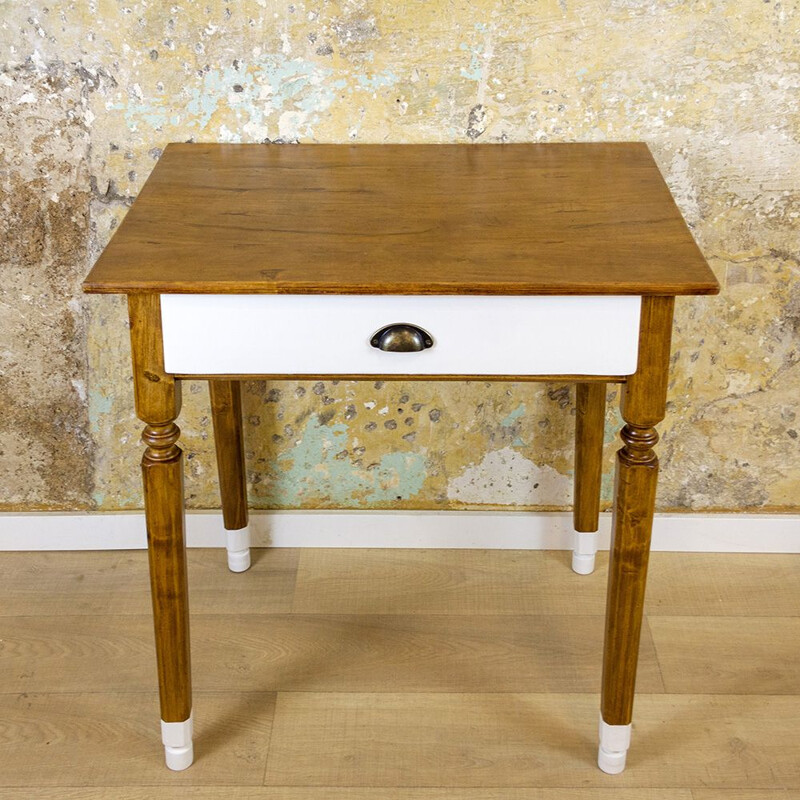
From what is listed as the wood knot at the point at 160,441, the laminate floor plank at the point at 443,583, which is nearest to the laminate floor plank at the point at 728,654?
the laminate floor plank at the point at 443,583

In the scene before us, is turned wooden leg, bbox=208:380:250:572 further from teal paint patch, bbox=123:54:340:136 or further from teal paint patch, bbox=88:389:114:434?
teal paint patch, bbox=123:54:340:136

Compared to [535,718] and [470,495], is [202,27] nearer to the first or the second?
[470,495]

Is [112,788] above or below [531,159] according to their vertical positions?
below

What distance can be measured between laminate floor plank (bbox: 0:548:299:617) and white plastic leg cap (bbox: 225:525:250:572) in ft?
0.05

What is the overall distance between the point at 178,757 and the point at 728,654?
0.97 metres

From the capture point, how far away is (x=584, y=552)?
7.16ft

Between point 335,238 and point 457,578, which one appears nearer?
point 335,238

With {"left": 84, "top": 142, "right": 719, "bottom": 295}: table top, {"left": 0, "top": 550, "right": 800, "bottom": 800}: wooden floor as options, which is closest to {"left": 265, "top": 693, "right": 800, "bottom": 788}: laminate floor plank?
{"left": 0, "top": 550, "right": 800, "bottom": 800}: wooden floor

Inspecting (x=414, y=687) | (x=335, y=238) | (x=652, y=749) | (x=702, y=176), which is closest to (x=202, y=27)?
(x=335, y=238)

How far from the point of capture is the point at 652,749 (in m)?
1.82

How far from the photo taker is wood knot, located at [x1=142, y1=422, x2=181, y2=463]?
153cm

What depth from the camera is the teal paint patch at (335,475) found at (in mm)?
2191

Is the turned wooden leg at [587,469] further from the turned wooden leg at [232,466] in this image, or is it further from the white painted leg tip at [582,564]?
the turned wooden leg at [232,466]

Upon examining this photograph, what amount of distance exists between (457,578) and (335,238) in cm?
91
